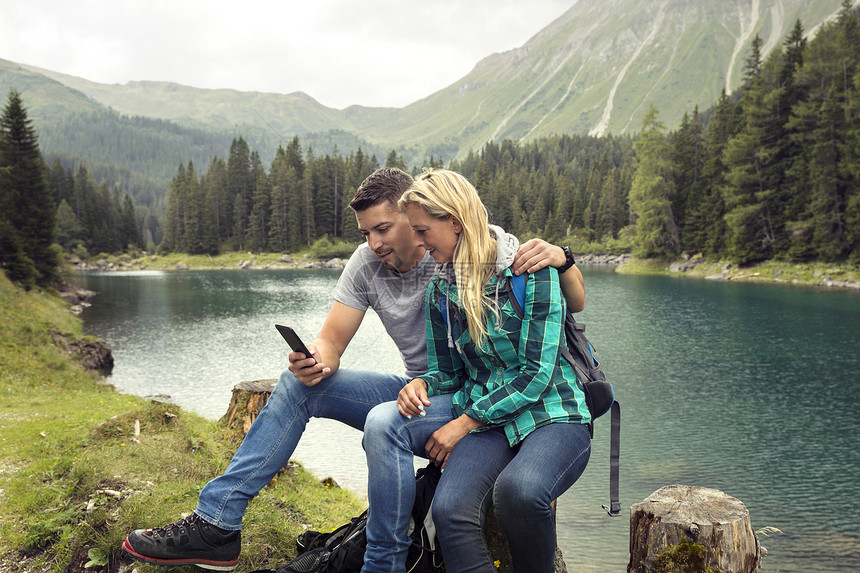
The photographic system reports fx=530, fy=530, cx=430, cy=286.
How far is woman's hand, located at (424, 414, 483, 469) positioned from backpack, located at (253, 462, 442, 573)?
25 cm

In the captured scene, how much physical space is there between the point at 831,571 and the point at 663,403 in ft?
23.2

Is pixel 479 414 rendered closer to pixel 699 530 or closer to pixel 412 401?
pixel 412 401

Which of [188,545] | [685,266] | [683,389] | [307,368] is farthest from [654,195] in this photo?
[188,545]

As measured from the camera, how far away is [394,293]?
3.65 meters

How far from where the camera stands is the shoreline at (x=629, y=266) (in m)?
39.8

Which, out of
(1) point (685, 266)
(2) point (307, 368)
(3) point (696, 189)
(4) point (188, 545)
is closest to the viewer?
(4) point (188, 545)

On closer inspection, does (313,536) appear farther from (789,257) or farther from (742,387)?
(789,257)

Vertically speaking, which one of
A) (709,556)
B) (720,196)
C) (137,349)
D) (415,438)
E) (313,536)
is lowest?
(137,349)

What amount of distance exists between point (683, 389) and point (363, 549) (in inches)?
551

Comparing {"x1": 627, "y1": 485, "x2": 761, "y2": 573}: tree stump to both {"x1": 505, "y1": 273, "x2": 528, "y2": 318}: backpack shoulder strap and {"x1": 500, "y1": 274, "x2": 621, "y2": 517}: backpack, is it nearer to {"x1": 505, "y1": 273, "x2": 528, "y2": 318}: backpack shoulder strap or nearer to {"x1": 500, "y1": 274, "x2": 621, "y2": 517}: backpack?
{"x1": 500, "y1": 274, "x2": 621, "y2": 517}: backpack

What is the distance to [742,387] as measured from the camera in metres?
14.9

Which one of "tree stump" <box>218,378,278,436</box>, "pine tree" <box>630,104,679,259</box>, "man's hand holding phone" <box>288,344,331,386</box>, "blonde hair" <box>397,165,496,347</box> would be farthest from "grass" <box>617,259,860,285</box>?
"man's hand holding phone" <box>288,344,331,386</box>

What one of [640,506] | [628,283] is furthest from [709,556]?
[628,283]

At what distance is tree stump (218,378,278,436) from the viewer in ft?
20.5
